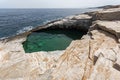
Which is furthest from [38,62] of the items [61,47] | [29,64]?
[61,47]

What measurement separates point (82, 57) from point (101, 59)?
2464mm

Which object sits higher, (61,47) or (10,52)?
(10,52)

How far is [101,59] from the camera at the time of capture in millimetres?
15344

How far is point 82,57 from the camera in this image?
17.2m

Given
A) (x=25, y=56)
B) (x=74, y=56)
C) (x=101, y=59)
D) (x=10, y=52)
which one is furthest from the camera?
(x=10, y=52)

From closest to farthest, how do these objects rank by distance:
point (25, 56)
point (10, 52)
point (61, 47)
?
point (25, 56), point (10, 52), point (61, 47)

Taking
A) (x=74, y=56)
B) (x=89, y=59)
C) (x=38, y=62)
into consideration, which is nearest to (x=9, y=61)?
(x=38, y=62)

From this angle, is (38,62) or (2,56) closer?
(38,62)

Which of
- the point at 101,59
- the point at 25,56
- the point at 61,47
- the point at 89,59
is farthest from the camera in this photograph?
the point at 61,47

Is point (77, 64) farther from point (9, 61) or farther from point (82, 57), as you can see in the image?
point (9, 61)

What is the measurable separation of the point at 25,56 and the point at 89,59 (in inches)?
297

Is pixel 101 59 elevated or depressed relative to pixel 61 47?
elevated

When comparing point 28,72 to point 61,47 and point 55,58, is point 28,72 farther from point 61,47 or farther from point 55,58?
point 61,47

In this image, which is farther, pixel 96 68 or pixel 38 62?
pixel 38 62
